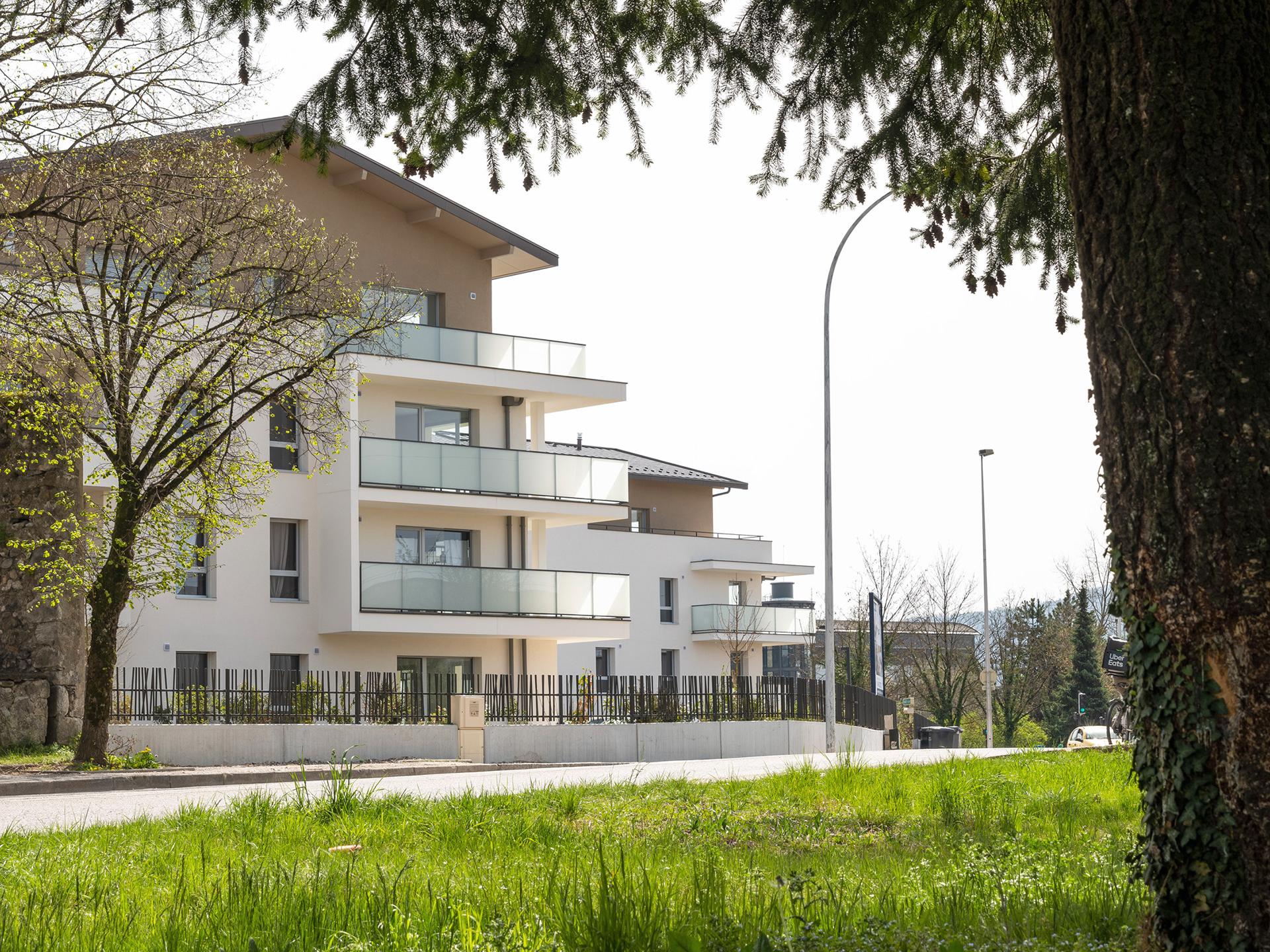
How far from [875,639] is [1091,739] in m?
9.00

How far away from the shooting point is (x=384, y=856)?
6.63 metres

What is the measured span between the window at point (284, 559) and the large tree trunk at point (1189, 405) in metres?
26.8

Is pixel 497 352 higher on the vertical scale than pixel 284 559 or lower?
higher

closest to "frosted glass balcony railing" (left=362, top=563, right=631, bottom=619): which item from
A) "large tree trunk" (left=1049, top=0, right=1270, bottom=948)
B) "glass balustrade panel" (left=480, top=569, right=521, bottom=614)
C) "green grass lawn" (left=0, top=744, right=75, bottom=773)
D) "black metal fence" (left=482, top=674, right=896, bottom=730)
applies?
"glass balustrade panel" (left=480, top=569, right=521, bottom=614)

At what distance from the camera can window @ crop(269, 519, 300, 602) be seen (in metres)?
29.4

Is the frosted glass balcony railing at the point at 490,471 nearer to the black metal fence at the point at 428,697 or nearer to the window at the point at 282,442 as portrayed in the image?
the window at the point at 282,442

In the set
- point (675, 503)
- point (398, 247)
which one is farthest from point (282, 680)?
point (675, 503)

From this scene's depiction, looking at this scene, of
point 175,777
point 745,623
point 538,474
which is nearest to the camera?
point 175,777

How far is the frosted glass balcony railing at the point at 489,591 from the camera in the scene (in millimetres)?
29078

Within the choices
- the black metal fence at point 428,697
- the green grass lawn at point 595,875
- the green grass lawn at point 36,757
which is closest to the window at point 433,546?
the black metal fence at point 428,697

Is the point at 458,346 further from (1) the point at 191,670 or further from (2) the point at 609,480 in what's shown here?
(1) the point at 191,670

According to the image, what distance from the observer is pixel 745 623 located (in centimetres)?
4478

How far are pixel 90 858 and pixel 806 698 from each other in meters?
24.5

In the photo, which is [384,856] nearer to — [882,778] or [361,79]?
[361,79]
